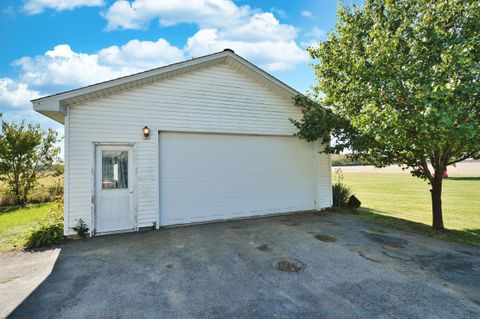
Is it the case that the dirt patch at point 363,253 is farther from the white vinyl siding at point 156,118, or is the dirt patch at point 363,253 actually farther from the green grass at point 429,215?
the white vinyl siding at point 156,118

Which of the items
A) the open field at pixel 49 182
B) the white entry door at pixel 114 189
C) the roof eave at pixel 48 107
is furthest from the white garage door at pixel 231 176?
the open field at pixel 49 182

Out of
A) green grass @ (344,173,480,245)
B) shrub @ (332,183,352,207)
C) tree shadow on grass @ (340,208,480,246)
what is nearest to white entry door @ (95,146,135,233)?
tree shadow on grass @ (340,208,480,246)

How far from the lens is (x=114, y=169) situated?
596cm

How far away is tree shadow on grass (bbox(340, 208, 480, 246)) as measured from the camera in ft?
18.4

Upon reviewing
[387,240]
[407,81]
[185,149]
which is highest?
[407,81]

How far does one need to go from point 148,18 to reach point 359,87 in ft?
22.9

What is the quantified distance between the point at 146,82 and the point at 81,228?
12.9ft

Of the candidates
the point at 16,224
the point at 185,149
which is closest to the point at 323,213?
the point at 185,149

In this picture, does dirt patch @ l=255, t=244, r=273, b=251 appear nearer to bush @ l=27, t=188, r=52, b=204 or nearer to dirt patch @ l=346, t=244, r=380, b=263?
dirt patch @ l=346, t=244, r=380, b=263

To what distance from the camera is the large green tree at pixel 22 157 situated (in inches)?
405

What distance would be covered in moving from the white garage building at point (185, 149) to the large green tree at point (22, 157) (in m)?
7.04

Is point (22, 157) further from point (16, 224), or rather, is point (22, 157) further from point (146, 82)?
point (146, 82)

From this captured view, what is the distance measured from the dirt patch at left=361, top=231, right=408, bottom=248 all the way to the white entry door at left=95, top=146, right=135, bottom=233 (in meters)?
5.86

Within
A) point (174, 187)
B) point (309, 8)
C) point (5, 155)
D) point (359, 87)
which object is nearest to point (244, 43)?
point (309, 8)
